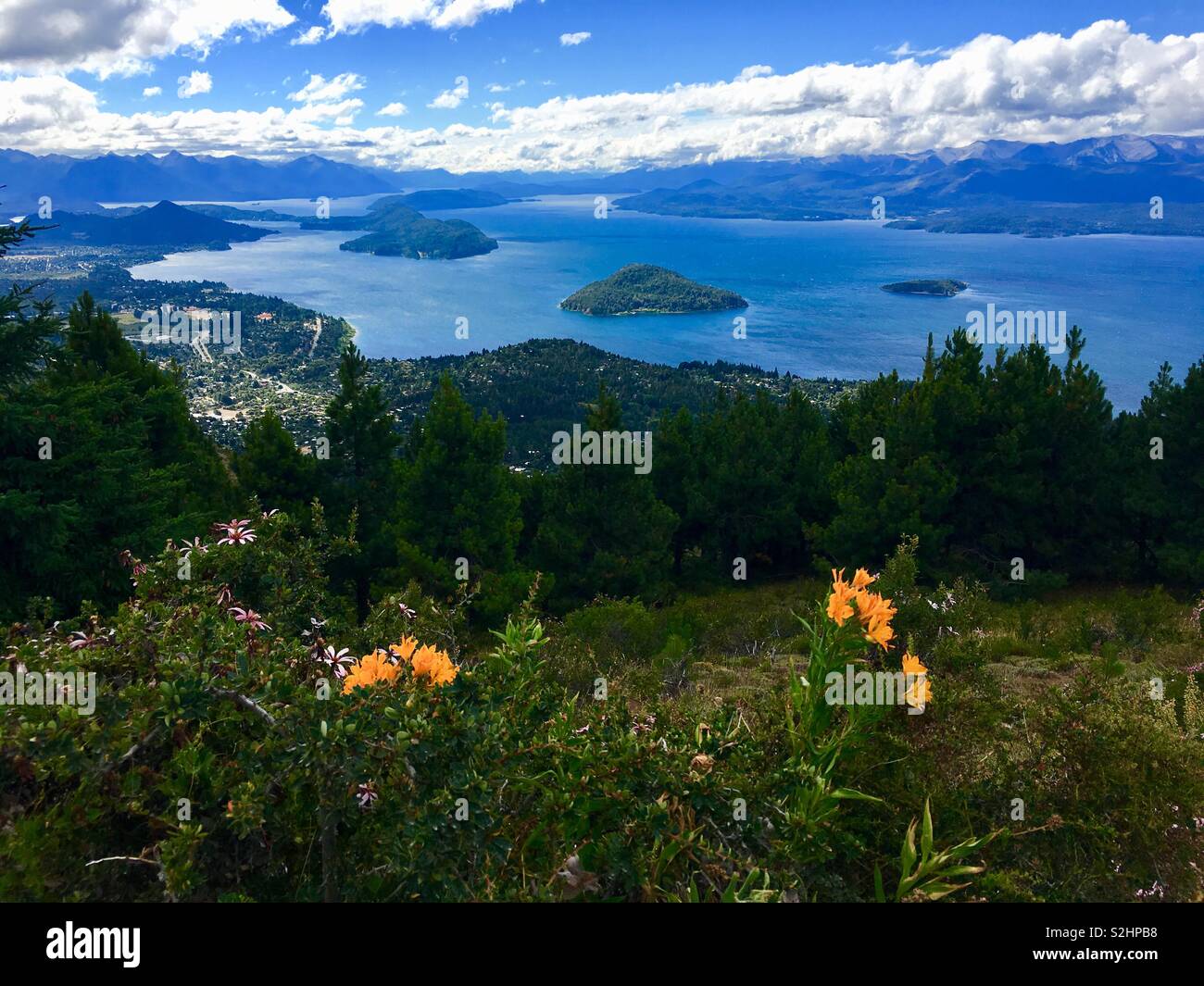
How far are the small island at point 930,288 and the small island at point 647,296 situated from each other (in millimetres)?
27457

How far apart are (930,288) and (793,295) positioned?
2280 cm

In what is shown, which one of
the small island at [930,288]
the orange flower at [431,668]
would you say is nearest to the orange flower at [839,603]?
the orange flower at [431,668]

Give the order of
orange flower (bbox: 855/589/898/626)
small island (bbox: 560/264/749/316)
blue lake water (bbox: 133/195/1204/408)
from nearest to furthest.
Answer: orange flower (bbox: 855/589/898/626), blue lake water (bbox: 133/195/1204/408), small island (bbox: 560/264/749/316)

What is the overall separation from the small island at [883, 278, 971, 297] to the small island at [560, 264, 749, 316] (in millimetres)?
27457

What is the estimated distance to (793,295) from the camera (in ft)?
425

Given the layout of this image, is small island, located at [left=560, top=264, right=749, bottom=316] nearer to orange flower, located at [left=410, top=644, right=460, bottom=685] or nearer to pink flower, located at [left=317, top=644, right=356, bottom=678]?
pink flower, located at [left=317, top=644, right=356, bottom=678]

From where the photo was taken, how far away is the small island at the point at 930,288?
119m

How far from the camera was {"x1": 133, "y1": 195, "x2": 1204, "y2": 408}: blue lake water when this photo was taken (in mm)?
88500

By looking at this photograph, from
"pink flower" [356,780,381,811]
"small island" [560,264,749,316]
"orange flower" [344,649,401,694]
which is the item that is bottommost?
"pink flower" [356,780,381,811]

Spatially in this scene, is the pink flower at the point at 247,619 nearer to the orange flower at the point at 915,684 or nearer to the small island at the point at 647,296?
the orange flower at the point at 915,684

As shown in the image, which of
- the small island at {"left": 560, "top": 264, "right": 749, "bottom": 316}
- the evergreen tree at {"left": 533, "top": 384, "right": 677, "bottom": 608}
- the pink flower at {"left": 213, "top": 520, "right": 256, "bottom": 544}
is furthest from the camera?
the small island at {"left": 560, "top": 264, "right": 749, "bottom": 316}

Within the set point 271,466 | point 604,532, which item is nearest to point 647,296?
point 604,532

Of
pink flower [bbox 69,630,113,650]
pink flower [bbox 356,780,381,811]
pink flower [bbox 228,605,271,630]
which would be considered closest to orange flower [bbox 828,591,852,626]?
pink flower [bbox 356,780,381,811]
